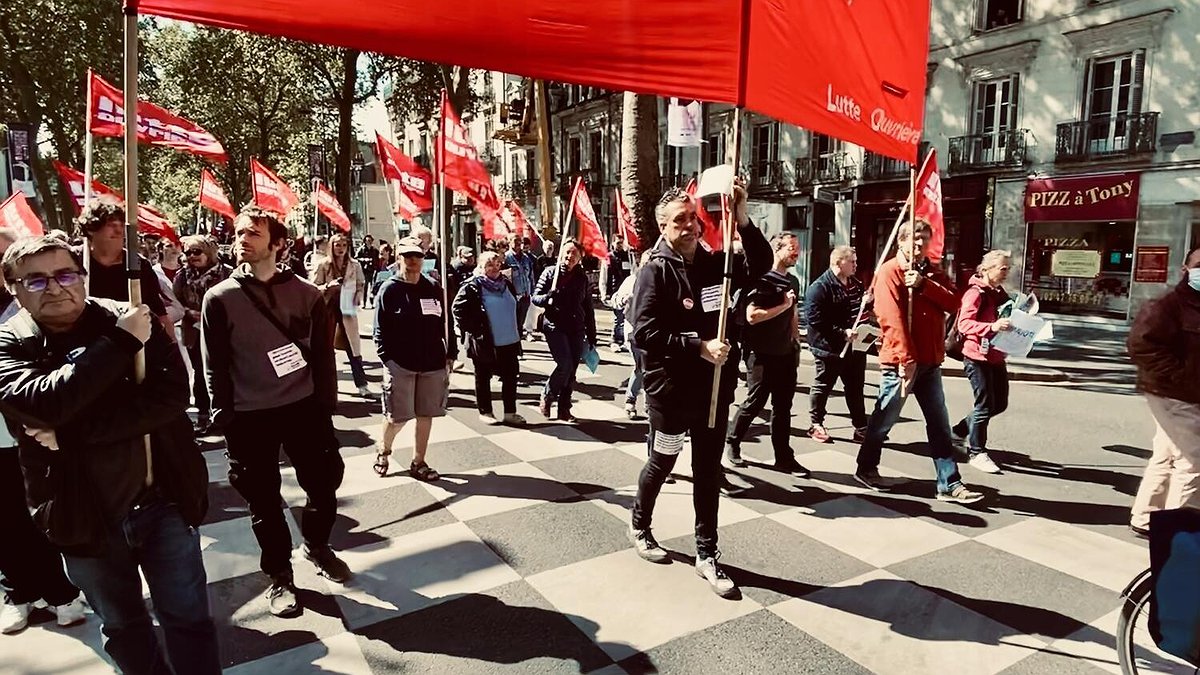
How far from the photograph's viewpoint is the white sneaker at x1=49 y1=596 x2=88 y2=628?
3.33 metres

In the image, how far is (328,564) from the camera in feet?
12.5

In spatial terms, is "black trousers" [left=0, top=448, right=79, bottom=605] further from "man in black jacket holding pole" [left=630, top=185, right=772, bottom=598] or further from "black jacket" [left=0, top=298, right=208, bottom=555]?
"man in black jacket holding pole" [left=630, top=185, right=772, bottom=598]

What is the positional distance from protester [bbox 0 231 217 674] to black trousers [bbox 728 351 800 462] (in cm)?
418

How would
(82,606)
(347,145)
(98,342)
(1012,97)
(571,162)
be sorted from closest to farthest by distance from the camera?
(98,342) → (82,606) → (1012,97) → (347,145) → (571,162)

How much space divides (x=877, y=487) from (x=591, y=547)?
7.81 feet

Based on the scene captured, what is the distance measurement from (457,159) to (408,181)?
323 cm

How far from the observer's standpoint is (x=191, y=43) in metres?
30.7

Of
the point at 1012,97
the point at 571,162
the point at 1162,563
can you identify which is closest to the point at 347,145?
the point at 571,162

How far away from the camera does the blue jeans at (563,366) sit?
7500 mm

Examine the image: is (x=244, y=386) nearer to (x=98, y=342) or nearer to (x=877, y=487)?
(x=98, y=342)

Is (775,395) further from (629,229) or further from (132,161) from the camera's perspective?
(629,229)

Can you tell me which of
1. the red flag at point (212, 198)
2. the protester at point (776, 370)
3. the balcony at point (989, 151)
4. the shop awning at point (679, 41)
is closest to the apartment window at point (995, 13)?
the balcony at point (989, 151)

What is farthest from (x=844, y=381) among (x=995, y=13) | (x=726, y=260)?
(x=995, y=13)

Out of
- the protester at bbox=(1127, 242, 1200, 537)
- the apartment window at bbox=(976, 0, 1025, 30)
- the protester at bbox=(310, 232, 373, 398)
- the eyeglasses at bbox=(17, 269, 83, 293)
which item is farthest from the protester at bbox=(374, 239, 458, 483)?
the apartment window at bbox=(976, 0, 1025, 30)
